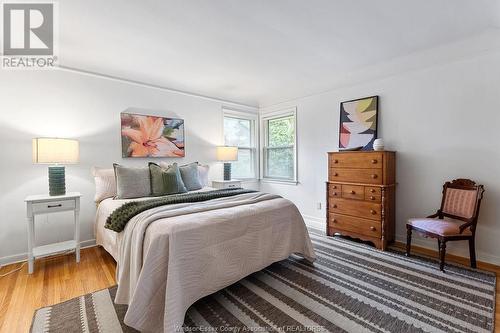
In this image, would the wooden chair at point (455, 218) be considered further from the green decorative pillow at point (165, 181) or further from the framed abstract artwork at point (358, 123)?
the green decorative pillow at point (165, 181)

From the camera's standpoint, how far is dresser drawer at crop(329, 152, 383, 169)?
296 cm

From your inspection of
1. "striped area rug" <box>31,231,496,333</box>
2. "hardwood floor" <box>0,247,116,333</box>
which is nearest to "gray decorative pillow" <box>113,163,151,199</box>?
"hardwood floor" <box>0,247,116,333</box>

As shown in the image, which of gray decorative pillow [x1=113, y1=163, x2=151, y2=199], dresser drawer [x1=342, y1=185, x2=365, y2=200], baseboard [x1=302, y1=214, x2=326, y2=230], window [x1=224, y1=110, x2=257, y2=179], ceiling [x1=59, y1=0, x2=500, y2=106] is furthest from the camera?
window [x1=224, y1=110, x2=257, y2=179]

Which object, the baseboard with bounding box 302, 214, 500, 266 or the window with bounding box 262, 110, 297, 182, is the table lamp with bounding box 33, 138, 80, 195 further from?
the baseboard with bounding box 302, 214, 500, 266

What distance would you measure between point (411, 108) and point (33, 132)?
459 cm

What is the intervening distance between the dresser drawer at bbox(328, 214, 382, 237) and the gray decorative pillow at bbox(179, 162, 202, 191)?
1.97 metres

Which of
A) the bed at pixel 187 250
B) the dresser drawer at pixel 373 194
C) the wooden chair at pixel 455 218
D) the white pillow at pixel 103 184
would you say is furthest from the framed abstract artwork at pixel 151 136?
the wooden chair at pixel 455 218

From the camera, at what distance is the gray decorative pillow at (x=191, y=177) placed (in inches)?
129

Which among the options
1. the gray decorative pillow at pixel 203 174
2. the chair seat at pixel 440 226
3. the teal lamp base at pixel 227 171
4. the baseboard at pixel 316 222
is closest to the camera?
the chair seat at pixel 440 226

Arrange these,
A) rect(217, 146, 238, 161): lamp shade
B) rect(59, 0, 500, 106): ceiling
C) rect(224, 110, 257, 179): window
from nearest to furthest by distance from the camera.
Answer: rect(59, 0, 500, 106): ceiling < rect(217, 146, 238, 161): lamp shade < rect(224, 110, 257, 179): window

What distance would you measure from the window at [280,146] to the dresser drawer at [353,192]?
4.01ft

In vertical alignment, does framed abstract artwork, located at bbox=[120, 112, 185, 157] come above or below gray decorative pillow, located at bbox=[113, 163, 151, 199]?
above

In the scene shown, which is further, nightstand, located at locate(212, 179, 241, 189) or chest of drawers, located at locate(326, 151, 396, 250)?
nightstand, located at locate(212, 179, 241, 189)

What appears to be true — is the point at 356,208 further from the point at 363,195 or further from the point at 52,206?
the point at 52,206
